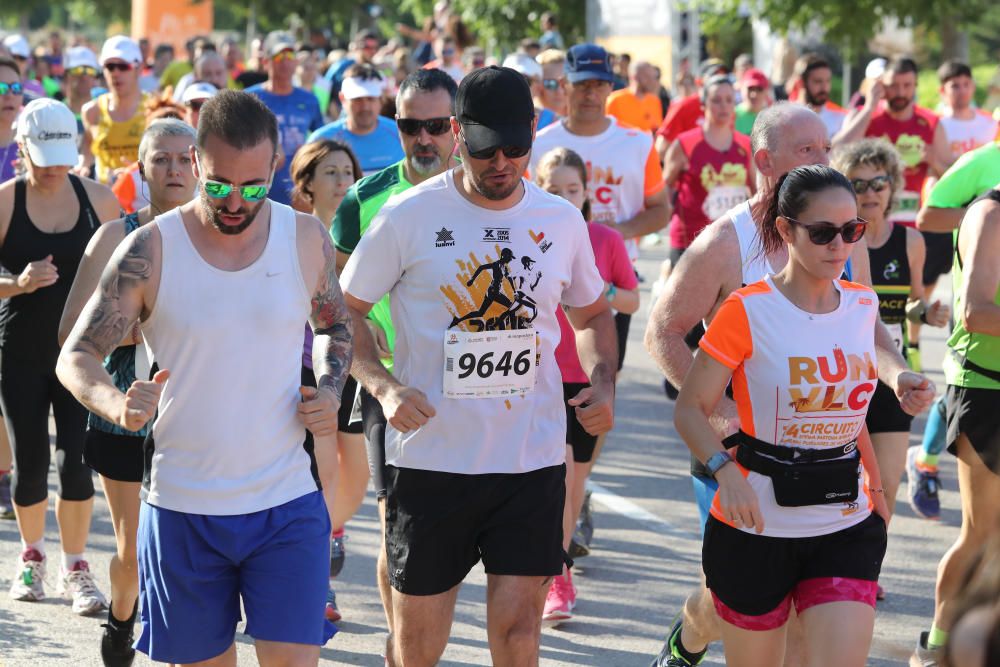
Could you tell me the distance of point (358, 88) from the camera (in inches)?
350

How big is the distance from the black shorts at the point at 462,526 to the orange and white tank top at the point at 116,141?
20.8 feet

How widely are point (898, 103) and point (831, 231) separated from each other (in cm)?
753

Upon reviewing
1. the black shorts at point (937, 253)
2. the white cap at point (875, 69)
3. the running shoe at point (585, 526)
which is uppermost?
the white cap at point (875, 69)

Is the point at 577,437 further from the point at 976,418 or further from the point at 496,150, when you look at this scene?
the point at 496,150

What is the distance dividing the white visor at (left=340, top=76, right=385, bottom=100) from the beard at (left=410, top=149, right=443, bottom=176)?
3166 millimetres

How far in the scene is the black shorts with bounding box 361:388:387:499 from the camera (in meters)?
5.16

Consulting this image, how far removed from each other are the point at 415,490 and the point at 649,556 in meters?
3.00

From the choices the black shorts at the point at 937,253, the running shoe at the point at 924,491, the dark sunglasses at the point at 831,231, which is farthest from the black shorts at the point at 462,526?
the black shorts at the point at 937,253

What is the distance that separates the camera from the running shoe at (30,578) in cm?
663

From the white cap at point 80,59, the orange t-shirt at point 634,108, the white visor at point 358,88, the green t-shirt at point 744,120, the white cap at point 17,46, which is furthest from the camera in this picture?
the white cap at point 17,46

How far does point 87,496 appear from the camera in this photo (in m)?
6.56

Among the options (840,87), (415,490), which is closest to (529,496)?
(415,490)

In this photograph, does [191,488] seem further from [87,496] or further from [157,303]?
[87,496]

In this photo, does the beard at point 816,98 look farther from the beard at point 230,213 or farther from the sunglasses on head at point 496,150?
the beard at point 230,213
